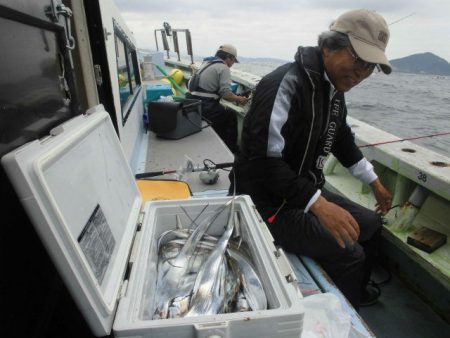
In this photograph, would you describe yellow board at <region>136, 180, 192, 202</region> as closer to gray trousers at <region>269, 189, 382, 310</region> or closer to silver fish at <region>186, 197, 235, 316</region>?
gray trousers at <region>269, 189, 382, 310</region>

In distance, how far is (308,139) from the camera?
191cm

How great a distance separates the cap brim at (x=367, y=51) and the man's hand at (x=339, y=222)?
80cm

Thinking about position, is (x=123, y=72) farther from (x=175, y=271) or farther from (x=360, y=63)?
(x=175, y=271)

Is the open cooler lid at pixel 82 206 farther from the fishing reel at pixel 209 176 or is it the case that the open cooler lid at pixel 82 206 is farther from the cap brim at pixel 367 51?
the fishing reel at pixel 209 176

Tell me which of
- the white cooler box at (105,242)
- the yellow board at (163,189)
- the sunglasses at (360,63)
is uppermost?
the sunglasses at (360,63)

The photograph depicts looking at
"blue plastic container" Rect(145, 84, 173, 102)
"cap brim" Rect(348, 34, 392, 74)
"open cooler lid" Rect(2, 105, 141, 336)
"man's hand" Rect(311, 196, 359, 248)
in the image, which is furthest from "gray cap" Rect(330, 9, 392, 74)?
"blue plastic container" Rect(145, 84, 173, 102)

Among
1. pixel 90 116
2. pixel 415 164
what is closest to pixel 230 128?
pixel 415 164

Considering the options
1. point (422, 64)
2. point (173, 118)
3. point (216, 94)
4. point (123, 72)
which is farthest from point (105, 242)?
point (422, 64)

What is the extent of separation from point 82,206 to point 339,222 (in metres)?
1.24

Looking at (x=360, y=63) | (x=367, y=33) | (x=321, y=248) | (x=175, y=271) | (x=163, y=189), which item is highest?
(x=367, y=33)

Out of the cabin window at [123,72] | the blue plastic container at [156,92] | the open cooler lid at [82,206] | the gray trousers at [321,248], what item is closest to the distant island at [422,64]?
the blue plastic container at [156,92]

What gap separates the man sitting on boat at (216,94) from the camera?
214 inches

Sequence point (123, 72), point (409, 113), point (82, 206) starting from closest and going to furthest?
point (82, 206)
point (123, 72)
point (409, 113)

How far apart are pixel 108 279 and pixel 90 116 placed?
0.65 meters
